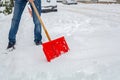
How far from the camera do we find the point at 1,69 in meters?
4.49

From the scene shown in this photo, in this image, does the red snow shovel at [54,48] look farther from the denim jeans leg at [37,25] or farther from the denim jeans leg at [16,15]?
the denim jeans leg at [16,15]

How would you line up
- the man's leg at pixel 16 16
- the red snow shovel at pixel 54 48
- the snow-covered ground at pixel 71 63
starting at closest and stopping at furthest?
1. the snow-covered ground at pixel 71 63
2. the red snow shovel at pixel 54 48
3. the man's leg at pixel 16 16

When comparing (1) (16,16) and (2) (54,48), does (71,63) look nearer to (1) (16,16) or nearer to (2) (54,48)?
(2) (54,48)

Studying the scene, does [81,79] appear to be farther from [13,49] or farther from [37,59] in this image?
[13,49]

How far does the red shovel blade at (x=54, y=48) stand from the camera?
15.0ft

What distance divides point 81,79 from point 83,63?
1.78 feet

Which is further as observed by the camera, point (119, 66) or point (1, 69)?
point (1, 69)

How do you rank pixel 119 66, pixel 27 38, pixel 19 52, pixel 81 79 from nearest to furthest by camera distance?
pixel 81 79 < pixel 119 66 < pixel 19 52 < pixel 27 38

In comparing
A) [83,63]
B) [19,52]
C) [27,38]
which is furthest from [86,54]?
[27,38]

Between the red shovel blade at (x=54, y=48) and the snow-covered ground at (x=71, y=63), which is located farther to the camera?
the red shovel blade at (x=54, y=48)

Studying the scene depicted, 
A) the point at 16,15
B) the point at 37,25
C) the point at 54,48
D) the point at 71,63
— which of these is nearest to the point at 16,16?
the point at 16,15

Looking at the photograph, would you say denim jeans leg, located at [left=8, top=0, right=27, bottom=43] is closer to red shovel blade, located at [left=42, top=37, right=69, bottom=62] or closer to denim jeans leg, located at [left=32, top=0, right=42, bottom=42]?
denim jeans leg, located at [left=32, top=0, right=42, bottom=42]

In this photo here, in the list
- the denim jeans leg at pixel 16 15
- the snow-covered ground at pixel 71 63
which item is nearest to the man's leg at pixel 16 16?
the denim jeans leg at pixel 16 15

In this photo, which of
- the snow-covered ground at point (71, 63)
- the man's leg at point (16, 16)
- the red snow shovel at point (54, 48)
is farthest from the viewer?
the man's leg at point (16, 16)
